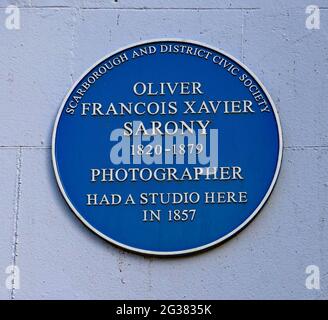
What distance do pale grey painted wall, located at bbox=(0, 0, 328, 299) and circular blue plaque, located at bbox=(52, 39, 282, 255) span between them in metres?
0.11

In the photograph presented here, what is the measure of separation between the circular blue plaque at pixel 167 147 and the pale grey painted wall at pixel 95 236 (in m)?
0.11

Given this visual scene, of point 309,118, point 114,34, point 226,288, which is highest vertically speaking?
point 114,34

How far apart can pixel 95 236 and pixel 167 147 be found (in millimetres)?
845

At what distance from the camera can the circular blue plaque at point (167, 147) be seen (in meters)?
7.34

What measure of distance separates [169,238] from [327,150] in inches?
53.3

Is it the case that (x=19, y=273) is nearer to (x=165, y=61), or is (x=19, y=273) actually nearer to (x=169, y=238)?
(x=169, y=238)

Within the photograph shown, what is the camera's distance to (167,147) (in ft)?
24.7

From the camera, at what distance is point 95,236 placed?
7.39 m

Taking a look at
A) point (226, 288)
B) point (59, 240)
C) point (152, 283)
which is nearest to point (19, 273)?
point (59, 240)

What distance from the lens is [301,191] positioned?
7449 millimetres

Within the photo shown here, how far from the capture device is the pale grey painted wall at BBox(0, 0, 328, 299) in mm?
7270

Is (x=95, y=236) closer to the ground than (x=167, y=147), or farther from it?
closer to the ground

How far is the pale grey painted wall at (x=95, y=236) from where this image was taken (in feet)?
23.9

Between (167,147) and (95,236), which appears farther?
(167,147)
